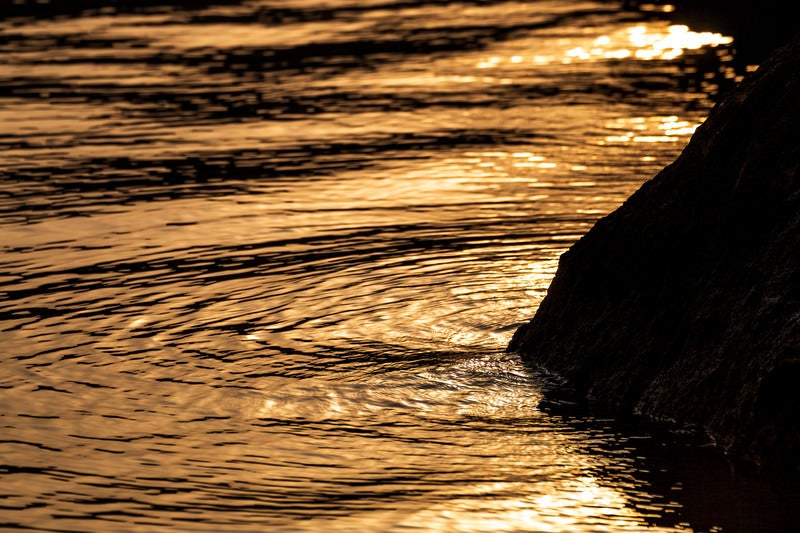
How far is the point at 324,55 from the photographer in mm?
20922

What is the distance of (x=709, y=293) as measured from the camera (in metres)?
7.38

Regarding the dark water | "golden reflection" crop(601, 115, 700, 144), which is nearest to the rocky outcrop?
the dark water

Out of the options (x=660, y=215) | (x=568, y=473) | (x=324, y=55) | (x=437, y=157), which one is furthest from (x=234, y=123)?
(x=568, y=473)

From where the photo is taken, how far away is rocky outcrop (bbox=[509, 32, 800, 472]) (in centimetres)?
673

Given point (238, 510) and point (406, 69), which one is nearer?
point (238, 510)

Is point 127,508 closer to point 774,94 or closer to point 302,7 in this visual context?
point 774,94

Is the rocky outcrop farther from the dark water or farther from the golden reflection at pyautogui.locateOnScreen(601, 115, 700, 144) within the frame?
the golden reflection at pyautogui.locateOnScreen(601, 115, 700, 144)

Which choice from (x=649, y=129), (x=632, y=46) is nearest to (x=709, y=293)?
(x=649, y=129)

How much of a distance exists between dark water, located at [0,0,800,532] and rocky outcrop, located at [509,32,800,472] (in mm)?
268

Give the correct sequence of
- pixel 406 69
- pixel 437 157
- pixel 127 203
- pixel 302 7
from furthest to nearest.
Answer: pixel 302 7
pixel 406 69
pixel 437 157
pixel 127 203

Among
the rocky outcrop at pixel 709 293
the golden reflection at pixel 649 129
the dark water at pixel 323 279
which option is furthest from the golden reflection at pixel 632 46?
the rocky outcrop at pixel 709 293

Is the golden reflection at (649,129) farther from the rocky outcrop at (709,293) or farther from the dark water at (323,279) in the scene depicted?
the rocky outcrop at (709,293)

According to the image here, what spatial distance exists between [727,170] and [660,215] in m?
0.43

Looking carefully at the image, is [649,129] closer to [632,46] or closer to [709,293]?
[632,46]
